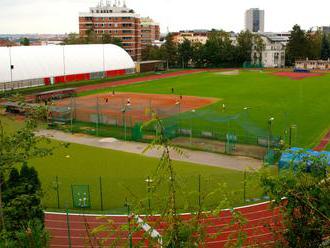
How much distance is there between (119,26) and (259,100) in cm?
8840

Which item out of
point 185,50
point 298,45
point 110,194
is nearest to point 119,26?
point 185,50

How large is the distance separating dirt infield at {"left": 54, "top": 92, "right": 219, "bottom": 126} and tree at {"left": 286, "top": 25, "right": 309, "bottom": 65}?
6583 cm

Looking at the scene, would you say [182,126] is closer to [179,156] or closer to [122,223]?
[179,156]

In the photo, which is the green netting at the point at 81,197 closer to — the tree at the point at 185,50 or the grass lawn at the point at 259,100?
the grass lawn at the point at 259,100

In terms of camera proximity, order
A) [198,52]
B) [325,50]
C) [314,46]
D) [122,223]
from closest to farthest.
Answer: [122,223] < [198,52] < [314,46] < [325,50]

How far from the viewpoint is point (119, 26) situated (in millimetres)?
137000

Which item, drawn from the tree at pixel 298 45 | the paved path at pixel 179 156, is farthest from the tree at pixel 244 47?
the paved path at pixel 179 156

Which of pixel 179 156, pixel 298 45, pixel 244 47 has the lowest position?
pixel 179 156

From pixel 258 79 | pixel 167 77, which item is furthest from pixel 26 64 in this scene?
pixel 258 79

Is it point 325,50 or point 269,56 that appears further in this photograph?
point 325,50

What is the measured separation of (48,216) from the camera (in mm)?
21031

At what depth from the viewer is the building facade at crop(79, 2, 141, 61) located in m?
135

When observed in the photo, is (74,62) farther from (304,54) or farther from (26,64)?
(304,54)

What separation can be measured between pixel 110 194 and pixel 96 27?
125m
